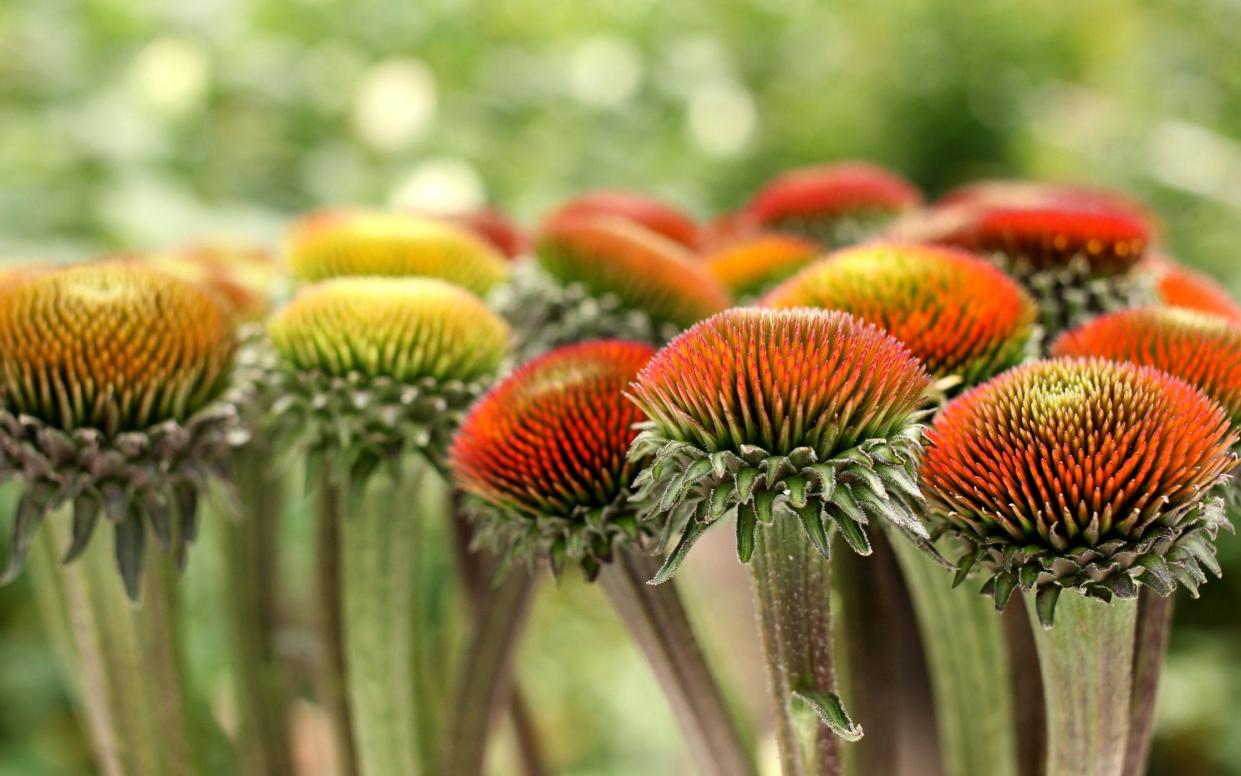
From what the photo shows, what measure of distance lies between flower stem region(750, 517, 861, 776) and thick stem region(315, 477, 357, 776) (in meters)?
0.30

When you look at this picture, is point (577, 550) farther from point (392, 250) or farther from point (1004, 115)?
point (1004, 115)

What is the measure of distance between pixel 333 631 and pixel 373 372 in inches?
8.3

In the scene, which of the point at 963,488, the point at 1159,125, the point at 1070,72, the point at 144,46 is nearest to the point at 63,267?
the point at 963,488

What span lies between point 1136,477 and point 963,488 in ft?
0.18

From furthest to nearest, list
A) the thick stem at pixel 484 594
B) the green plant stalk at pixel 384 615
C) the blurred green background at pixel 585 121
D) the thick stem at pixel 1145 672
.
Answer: the blurred green background at pixel 585 121
the thick stem at pixel 484 594
the green plant stalk at pixel 384 615
the thick stem at pixel 1145 672

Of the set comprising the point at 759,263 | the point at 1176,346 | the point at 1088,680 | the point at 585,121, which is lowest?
the point at 1088,680

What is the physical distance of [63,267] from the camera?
0.58 meters

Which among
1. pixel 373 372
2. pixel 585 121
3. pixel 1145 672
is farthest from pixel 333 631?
pixel 585 121

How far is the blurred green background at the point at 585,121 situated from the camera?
149cm

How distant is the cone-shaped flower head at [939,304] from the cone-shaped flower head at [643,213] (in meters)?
0.28

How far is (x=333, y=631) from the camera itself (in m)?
0.67

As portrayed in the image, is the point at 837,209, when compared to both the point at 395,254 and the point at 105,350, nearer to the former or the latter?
the point at 395,254

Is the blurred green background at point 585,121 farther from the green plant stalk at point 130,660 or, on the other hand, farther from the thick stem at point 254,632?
the green plant stalk at point 130,660

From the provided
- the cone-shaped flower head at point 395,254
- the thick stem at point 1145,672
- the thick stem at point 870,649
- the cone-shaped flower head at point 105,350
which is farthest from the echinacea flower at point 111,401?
the thick stem at point 1145,672
